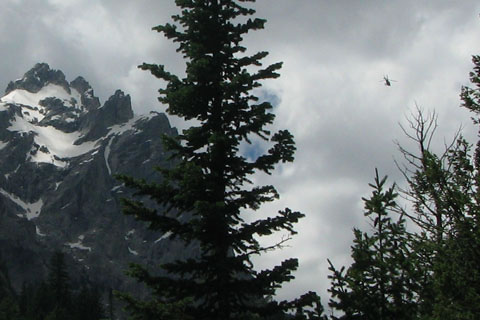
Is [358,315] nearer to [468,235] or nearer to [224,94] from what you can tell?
[468,235]

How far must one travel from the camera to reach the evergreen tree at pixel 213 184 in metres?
12.0

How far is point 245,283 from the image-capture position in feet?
40.3

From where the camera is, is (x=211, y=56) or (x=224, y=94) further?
(x=211, y=56)

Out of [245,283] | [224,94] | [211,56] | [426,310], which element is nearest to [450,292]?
[426,310]

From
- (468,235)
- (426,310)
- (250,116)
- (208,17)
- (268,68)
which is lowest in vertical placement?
(426,310)

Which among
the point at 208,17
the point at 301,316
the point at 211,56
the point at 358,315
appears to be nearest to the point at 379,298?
the point at 358,315

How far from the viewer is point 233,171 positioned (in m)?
13.4

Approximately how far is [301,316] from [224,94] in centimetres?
585

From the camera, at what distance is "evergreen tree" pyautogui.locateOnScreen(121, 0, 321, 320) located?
1198 cm

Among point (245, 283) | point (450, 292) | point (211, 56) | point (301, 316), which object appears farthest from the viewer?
point (211, 56)

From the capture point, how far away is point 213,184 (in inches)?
476

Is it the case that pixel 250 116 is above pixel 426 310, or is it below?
above

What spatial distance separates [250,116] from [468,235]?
21.3 ft

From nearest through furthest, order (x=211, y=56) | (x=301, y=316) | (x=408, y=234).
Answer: (x=408, y=234), (x=301, y=316), (x=211, y=56)
